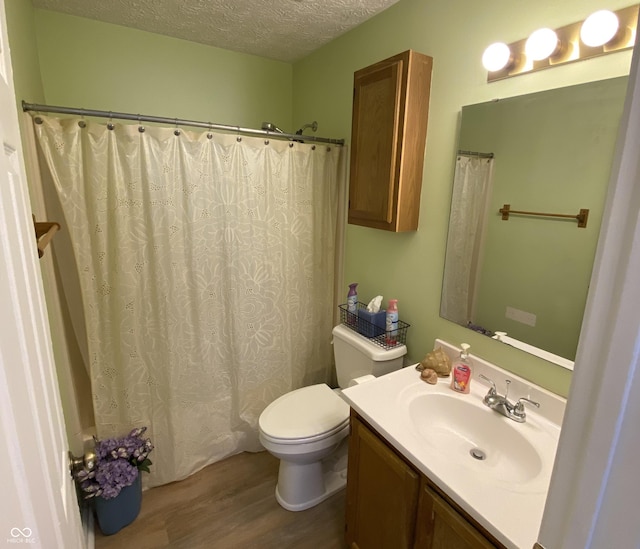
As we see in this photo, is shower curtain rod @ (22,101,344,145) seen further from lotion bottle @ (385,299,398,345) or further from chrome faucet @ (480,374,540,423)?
chrome faucet @ (480,374,540,423)

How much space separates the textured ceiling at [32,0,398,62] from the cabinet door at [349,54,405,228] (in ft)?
1.28

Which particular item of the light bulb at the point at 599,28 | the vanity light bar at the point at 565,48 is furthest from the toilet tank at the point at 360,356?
the light bulb at the point at 599,28

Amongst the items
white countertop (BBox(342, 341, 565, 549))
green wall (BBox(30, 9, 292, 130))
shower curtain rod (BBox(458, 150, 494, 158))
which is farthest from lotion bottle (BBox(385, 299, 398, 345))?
green wall (BBox(30, 9, 292, 130))

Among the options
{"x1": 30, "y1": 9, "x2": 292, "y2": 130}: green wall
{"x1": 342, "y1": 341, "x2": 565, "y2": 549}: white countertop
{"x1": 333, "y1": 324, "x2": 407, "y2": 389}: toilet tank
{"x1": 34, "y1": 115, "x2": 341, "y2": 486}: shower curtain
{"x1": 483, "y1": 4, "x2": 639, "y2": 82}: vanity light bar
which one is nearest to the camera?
{"x1": 342, "y1": 341, "x2": 565, "y2": 549}: white countertop

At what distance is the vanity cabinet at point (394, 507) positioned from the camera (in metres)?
0.95

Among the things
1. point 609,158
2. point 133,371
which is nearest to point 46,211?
point 133,371

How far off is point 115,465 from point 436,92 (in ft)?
7.13

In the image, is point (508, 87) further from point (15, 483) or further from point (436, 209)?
point (15, 483)

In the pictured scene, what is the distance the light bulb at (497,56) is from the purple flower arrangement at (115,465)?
219cm

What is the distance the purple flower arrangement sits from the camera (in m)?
1.55

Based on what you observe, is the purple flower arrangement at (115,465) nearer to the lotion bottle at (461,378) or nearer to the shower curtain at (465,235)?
the lotion bottle at (461,378)

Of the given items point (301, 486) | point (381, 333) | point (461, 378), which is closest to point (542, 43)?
point (461, 378)

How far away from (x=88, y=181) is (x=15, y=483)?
4.82 feet

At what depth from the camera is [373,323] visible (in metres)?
1.79
